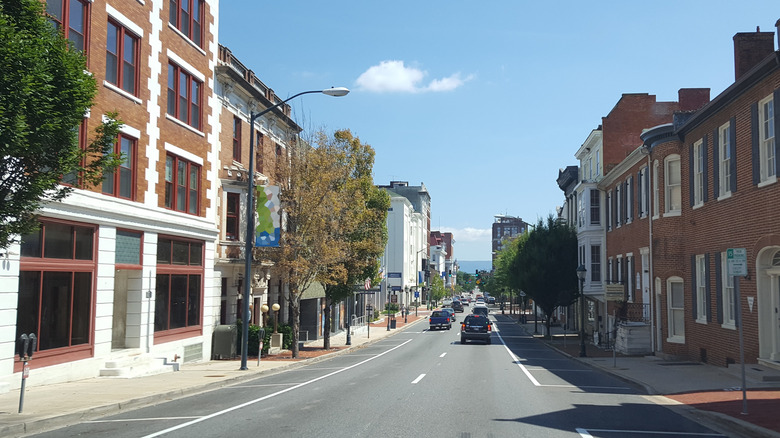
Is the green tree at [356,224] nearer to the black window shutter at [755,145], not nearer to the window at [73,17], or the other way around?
the window at [73,17]

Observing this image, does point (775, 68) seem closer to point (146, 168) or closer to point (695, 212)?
point (695, 212)

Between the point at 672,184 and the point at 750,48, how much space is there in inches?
251

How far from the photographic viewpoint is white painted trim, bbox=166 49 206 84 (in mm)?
24062

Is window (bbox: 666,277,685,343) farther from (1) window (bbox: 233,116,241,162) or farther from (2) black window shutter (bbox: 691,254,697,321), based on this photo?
(1) window (bbox: 233,116,241,162)

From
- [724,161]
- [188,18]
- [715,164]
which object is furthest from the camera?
[188,18]

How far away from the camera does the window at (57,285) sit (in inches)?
656

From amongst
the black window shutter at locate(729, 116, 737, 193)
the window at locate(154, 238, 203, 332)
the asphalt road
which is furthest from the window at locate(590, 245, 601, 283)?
the window at locate(154, 238, 203, 332)

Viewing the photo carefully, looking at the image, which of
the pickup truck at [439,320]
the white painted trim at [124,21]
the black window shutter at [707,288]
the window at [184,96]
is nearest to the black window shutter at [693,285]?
the black window shutter at [707,288]

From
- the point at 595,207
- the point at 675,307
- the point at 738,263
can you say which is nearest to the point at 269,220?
the point at 675,307

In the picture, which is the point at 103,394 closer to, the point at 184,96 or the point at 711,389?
the point at 184,96

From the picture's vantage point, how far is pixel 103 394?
51.4ft

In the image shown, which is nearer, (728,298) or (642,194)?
(728,298)

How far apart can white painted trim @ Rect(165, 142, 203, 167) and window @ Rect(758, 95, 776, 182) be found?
1917 cm

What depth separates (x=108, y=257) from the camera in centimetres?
2002
